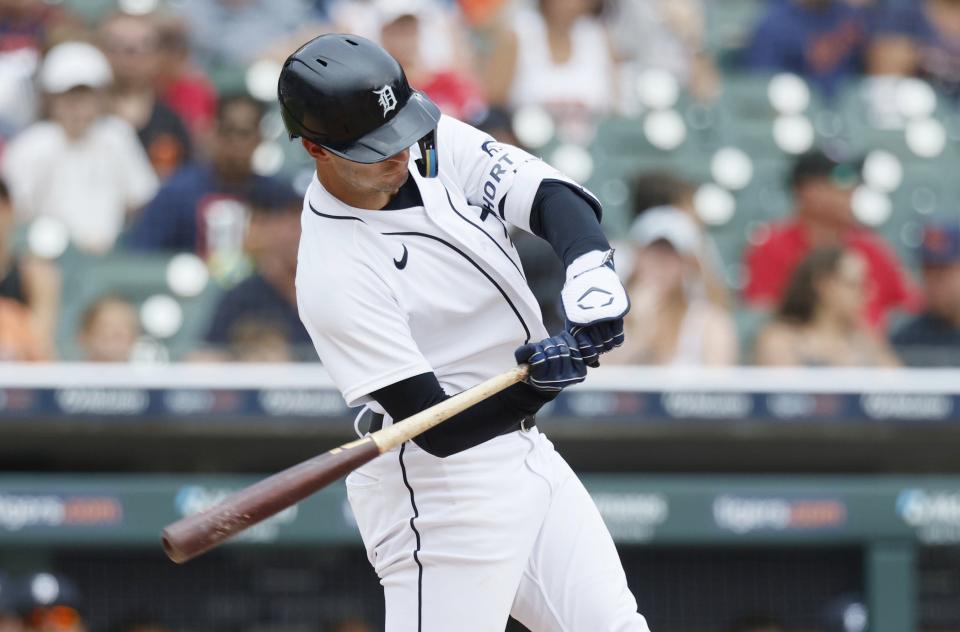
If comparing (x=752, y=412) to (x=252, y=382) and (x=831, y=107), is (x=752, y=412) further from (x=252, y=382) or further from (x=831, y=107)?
(x=831, y=107)

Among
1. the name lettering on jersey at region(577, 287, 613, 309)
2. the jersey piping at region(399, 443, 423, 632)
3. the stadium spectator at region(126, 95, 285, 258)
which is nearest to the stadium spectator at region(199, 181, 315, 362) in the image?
the stadium spectator at region(126, 95, 285, 258)

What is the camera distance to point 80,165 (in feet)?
19.1

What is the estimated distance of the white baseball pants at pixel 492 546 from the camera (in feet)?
9.23

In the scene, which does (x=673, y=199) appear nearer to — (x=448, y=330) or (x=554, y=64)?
(x=554, y=64)

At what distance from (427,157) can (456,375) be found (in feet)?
1.33

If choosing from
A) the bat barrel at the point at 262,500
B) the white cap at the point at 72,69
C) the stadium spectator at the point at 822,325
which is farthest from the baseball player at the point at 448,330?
the white cap at the point at 72,69

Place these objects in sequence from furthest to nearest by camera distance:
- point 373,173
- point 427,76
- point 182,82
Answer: point 182,82 < point 427,76 < point 373,173

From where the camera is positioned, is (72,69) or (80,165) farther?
(72,69)

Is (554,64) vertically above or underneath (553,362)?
above

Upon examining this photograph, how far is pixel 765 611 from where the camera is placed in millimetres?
5234

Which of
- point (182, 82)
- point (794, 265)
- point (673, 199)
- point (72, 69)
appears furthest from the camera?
point (182, 82)

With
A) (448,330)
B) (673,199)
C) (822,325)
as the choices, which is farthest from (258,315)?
(448,330)

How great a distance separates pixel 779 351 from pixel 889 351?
1.37 feet

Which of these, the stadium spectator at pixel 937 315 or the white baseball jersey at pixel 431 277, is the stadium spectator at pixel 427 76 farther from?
the white baseball jersey at pixel 431 277
